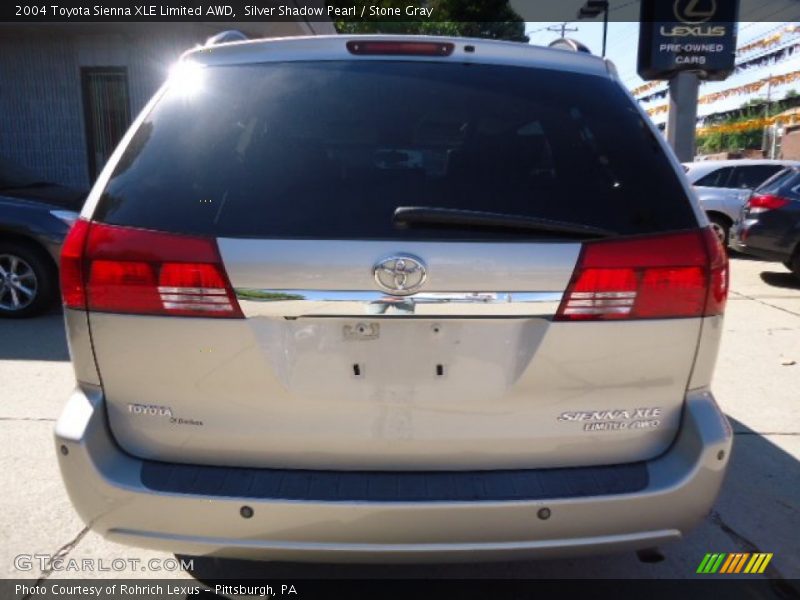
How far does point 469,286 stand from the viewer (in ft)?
6.06

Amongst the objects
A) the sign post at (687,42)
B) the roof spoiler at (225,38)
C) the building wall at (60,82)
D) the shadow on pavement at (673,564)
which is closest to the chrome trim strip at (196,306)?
the roof spoiler at (225,38)

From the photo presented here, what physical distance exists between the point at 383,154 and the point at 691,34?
1636cm

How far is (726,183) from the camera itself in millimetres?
11680

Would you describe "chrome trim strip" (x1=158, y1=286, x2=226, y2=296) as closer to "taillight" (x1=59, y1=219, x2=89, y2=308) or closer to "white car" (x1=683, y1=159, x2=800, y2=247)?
"taillight" (x1=59, y1=219, x2=89, y2=308)

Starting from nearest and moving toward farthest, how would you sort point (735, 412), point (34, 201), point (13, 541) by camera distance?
1. point (13, 541)
2. point (735, 412)
3. point (34, 201)

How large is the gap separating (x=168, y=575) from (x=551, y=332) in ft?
5.95

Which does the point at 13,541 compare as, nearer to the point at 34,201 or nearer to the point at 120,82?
the point at 34,201

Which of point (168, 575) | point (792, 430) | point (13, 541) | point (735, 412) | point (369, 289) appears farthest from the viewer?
point (735, 412)

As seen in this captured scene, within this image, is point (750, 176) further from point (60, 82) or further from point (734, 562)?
point (60, 82)

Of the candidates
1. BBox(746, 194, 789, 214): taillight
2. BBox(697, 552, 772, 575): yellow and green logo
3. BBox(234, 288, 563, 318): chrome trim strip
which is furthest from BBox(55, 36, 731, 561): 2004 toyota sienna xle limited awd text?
BBox(746, 194, 789, 214): taillight

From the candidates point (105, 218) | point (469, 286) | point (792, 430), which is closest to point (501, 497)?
point (469, 286)

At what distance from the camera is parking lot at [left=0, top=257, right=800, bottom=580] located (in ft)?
8.66

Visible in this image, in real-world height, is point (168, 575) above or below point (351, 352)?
below

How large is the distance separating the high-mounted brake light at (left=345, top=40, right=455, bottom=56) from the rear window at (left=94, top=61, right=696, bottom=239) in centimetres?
6
